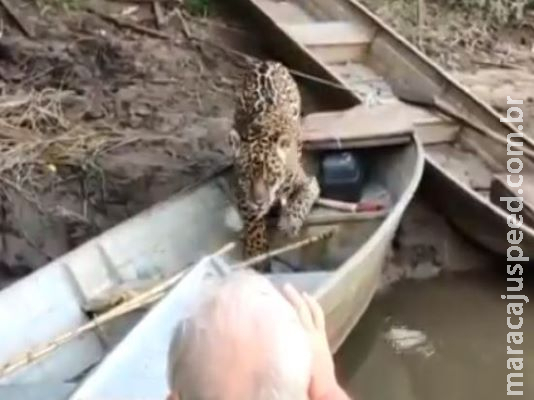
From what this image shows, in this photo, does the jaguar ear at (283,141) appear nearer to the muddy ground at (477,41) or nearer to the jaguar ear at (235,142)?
the jaguar ear at (235,142)

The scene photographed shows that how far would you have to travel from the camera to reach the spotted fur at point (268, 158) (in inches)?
203

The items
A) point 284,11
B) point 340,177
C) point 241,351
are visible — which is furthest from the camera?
point 284,11

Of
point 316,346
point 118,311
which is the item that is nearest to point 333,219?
point 118,311

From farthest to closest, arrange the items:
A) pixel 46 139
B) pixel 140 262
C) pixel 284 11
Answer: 1. pixel 284 11
2. pixel 46 139
3. pixel 140 262

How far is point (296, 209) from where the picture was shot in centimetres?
540

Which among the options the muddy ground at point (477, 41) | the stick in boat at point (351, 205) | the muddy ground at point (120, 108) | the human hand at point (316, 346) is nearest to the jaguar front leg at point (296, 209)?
the stick in boat at point (351, 205)

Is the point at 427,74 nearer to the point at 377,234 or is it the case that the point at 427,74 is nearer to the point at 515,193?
the point at 515,193

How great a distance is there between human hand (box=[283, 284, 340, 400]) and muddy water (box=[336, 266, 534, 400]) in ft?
10.6

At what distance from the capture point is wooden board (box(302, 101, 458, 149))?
223 inches

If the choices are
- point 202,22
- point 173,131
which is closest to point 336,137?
point 173,131

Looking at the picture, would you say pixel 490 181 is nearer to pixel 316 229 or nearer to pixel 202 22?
pixel 316 229

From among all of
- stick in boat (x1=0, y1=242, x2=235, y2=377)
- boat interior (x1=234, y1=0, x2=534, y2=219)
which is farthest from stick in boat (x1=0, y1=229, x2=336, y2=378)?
boat interior (x1=234, y1=0, x2=534, y2=219)

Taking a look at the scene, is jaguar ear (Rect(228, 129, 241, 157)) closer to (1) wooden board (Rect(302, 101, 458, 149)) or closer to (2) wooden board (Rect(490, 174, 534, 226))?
(1) wooden board (Rect(302, 101, 458, 149))

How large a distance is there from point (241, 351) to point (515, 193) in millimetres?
4158
